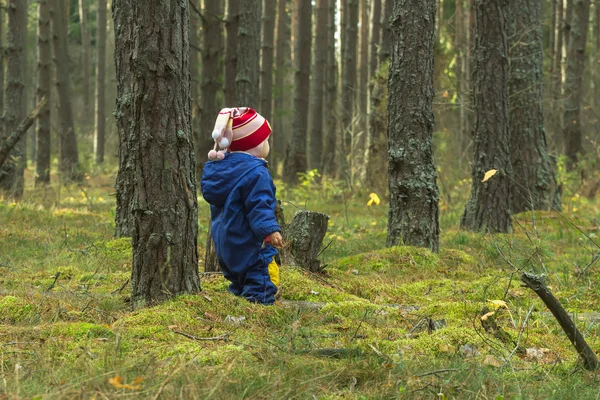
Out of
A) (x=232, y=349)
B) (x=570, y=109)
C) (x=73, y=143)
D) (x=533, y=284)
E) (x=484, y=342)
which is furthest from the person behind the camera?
(x=570, y=109)

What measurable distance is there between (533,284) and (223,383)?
1.55 m

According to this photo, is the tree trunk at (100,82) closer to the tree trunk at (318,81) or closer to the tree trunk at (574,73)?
the tree trunk at (318,81)

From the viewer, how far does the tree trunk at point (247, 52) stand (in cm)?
1338

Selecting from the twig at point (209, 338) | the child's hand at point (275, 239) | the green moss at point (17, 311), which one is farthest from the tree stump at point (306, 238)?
the green moss at point (17, 311)

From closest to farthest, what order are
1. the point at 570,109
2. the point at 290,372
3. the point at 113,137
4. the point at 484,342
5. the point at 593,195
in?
1. the point at 290,372
2. the point at 484,342
3. the point at 593,195
4. the point at 570,109
5. the point at 113,137

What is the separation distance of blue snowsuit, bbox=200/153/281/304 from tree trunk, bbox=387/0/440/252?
8.58 feet

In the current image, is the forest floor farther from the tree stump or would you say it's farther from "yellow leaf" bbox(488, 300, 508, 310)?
the tree stump

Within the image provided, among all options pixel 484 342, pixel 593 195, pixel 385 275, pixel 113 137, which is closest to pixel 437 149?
pixel 593 195

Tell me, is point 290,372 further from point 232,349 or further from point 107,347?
point 107,347

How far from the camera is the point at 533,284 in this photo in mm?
3422

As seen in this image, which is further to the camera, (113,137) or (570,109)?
(113,137)

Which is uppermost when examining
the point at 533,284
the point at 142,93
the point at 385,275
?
the point at 142,93

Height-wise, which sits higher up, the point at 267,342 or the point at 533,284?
the point at 533,284

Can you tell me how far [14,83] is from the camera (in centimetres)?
1280
